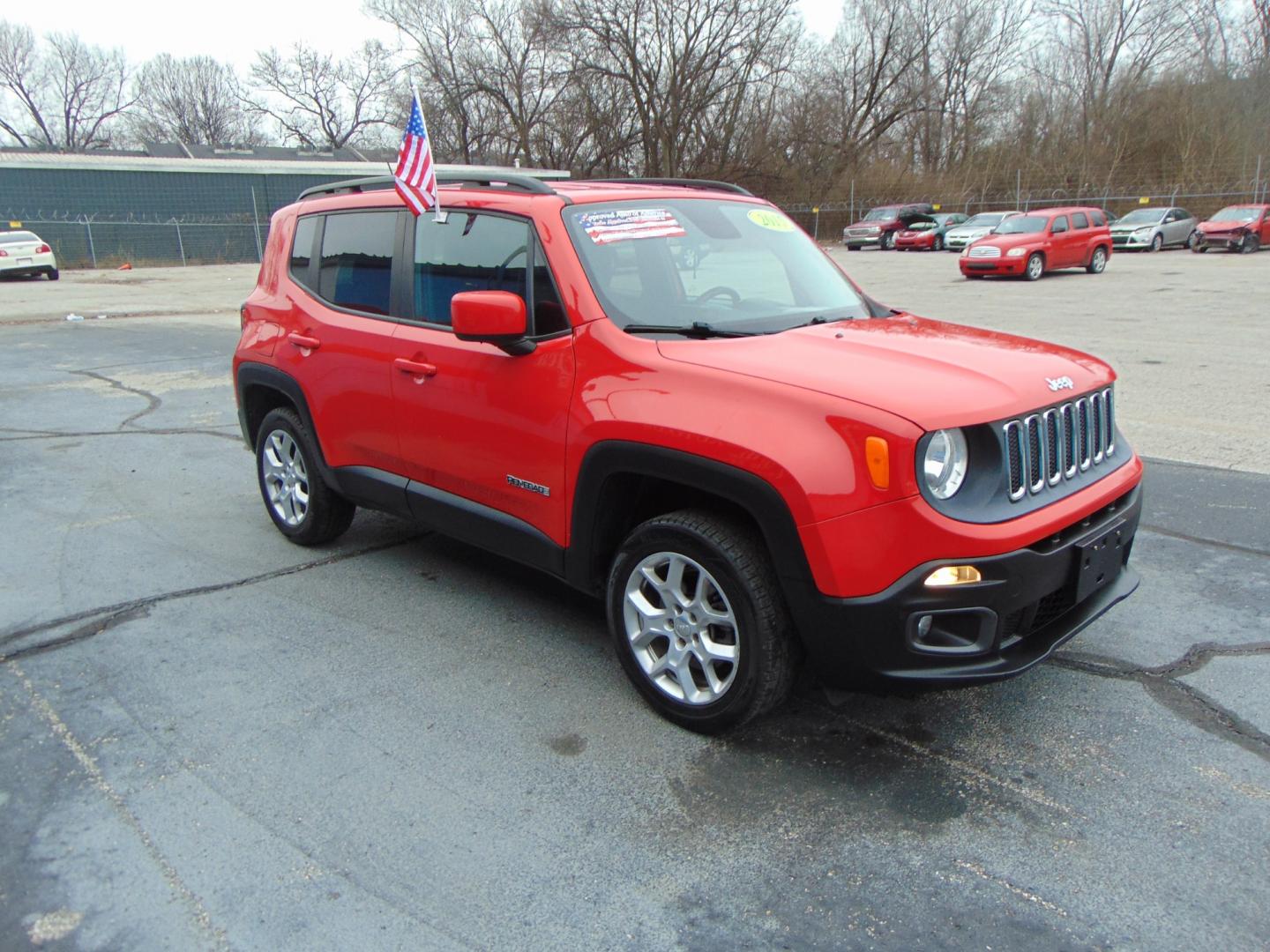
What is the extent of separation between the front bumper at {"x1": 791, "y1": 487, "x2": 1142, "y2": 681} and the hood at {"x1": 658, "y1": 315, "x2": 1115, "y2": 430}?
17.5 inches

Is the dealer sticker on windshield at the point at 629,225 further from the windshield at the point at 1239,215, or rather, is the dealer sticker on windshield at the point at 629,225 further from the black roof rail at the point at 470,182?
the windshield at the point at 1239,215

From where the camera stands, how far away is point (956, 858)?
2.74 meters

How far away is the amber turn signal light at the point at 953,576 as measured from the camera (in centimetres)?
282

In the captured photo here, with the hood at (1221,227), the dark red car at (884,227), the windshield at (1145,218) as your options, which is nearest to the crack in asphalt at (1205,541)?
the hood at (1221,227)

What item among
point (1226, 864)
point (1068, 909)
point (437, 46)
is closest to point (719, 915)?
point (1068, 909)

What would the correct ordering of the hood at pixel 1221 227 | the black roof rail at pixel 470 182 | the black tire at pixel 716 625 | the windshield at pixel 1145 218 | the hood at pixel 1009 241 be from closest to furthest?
the black tire at pixel 716 625
the black roof rail at pixel 470 182
the hood at pixel 1009 241
the hood at pixel 1221 227
the windshield at pixel 1145 218

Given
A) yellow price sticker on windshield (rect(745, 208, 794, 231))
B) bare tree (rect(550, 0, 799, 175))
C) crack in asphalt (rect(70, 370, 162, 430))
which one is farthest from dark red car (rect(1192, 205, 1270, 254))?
yellow price sticker on windshield (rect(745, 208, 794, 231))

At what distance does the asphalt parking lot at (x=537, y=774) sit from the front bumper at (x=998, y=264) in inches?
715

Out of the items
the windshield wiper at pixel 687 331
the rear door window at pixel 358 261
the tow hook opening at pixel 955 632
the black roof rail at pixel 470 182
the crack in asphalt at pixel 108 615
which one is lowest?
the crack in asphalt at pixel 108 615

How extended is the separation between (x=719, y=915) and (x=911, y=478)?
1296mm

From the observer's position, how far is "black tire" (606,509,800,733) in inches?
122

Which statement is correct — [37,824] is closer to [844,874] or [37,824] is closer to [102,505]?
[844,874]

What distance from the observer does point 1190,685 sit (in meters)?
3.69

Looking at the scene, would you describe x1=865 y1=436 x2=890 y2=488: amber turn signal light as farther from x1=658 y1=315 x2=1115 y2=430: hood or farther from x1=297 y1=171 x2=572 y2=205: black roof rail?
x1=297 y1=171 x2=572 y2=205: black roof rail
